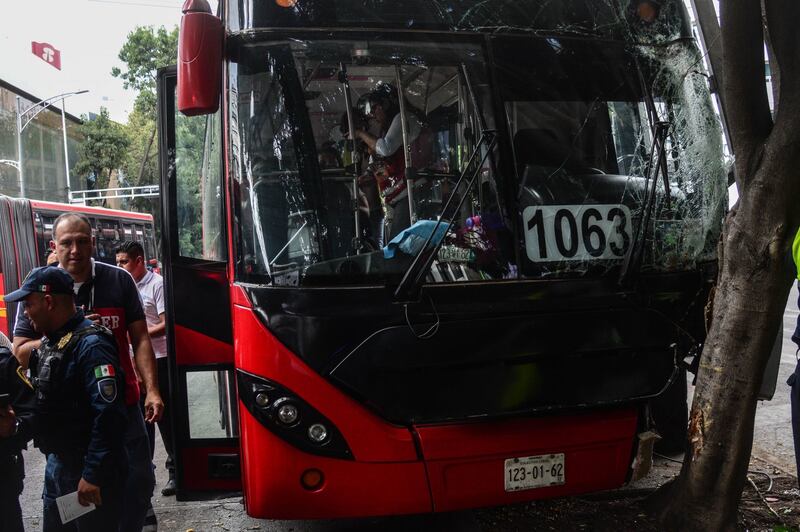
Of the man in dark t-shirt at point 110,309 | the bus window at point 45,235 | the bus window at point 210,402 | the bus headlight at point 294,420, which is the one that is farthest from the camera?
the bus window at point 45,235

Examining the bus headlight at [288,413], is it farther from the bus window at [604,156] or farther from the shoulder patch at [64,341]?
the bus window at [604,156]

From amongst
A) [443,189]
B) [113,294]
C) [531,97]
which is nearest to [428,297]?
[443,189]

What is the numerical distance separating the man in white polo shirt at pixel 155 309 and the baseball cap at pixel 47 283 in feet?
5.98

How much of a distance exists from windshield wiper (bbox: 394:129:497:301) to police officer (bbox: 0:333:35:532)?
1.60 meters

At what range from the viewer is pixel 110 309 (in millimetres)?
3676

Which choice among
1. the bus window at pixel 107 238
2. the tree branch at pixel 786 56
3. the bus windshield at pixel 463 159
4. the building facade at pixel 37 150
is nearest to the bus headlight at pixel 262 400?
the bus windshield at pixel 463 159

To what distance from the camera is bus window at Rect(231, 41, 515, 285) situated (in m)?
3.11

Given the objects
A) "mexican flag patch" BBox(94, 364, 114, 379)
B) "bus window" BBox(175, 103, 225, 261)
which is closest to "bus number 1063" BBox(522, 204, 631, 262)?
"bus window" BBox(175, 103, 225, 261)

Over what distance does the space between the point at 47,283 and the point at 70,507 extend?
0.90 metres

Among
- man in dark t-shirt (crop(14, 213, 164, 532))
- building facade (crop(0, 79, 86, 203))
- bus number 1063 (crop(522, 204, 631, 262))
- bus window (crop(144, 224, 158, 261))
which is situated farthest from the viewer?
building facade (crop(0, 79, 86, 203))

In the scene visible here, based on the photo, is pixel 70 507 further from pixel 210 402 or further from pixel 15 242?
pixel 15 242

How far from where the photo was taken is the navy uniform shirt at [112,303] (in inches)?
143

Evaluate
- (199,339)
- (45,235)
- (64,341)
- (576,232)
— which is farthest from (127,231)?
(576,232)

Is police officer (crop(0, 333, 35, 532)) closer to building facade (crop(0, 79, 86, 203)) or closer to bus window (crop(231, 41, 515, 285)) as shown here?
bus window (crop(231, 41, 515, 285))
